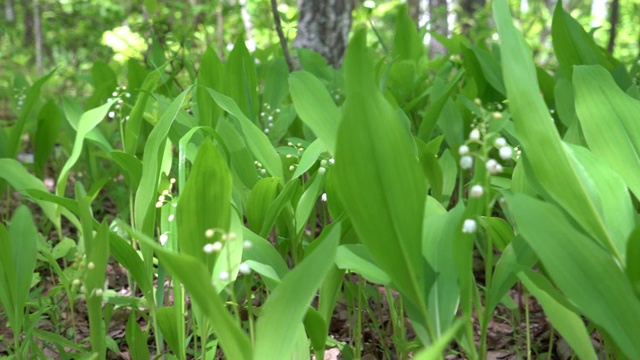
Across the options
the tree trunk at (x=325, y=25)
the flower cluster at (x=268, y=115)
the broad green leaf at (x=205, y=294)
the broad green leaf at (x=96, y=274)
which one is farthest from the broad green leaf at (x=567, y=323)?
the tree trunk at (x=325, y=25)

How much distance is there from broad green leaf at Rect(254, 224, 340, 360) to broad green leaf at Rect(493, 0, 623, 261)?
0.35 metres

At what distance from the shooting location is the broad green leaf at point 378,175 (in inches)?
37.7

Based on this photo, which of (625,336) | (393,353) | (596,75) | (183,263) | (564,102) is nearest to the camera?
(183,263)

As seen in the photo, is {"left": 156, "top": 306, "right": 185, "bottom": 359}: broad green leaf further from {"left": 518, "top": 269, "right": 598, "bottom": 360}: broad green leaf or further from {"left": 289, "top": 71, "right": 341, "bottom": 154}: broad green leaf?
{"left": 518, "top": 269, "right": 598, "bottom": 360}: broad green leaf

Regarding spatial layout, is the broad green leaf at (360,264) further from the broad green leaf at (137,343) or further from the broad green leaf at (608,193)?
the broad green leaf at (137,343)

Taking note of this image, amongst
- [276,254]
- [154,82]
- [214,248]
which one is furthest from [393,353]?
[154,82]

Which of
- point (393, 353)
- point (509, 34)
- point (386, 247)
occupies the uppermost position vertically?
point (509, 34)

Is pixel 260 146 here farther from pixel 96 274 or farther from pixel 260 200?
pixel 96 274

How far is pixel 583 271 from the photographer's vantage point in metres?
1.00

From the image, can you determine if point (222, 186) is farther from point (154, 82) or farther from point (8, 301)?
point (154, 82)

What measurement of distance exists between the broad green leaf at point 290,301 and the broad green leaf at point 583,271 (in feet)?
0.96

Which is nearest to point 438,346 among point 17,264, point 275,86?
point 17,264

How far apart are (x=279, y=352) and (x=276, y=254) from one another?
1.37 feet

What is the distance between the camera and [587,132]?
4.12ft
